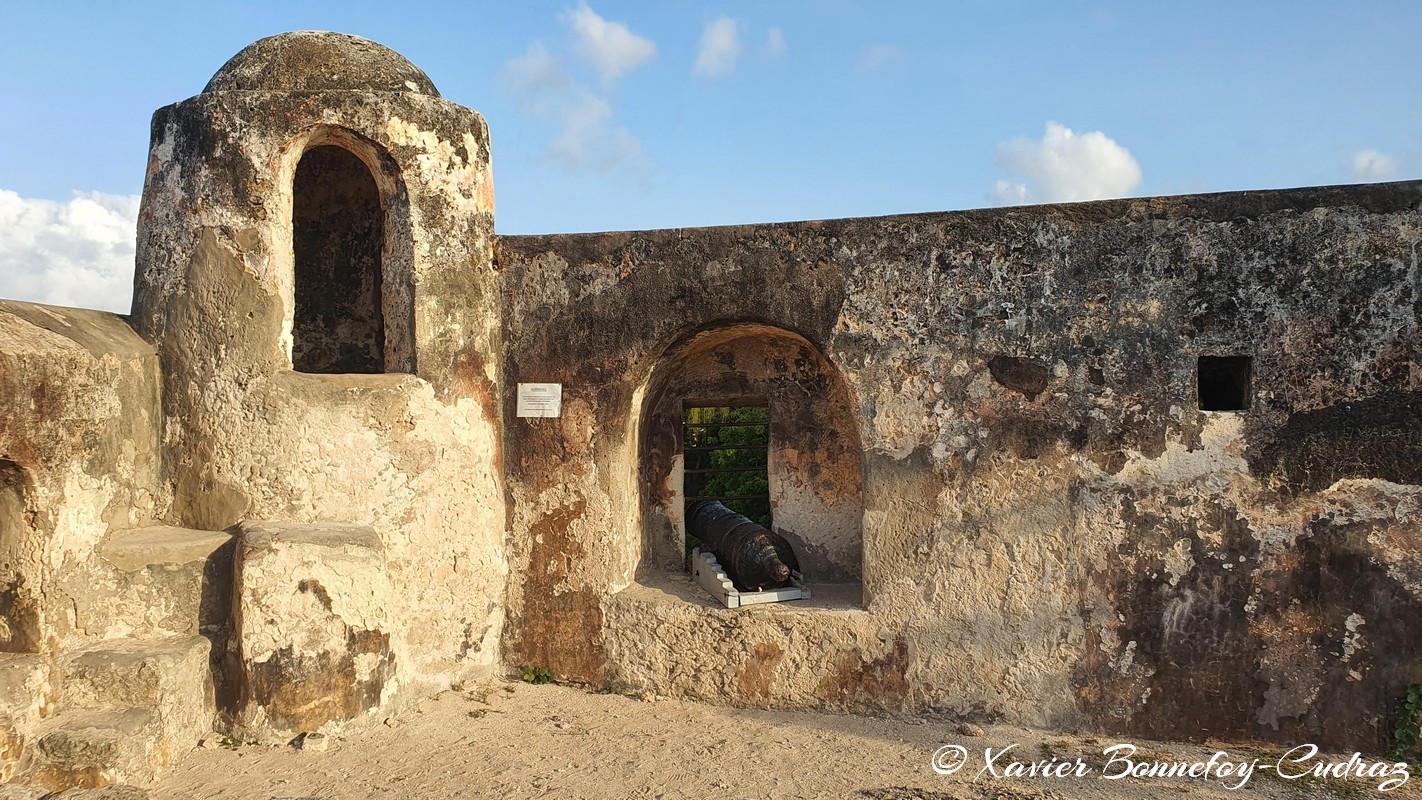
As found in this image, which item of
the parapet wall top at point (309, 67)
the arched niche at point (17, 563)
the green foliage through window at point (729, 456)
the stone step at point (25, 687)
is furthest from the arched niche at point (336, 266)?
the green foliage through window at point (729, 456)

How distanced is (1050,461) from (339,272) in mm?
5141

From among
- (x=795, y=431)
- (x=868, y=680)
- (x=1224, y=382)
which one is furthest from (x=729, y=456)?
(x=1224, y=382)

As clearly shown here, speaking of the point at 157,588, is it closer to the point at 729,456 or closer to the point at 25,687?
the point at 25,687

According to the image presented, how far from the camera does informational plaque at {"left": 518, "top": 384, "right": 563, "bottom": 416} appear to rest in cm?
588

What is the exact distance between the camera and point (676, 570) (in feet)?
21.9

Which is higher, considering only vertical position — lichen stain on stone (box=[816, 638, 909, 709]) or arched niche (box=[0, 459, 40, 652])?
arched niche (box=[0, 459, 40, 652])

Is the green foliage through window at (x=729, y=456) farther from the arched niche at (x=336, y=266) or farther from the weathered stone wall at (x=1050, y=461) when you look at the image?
the weathered stone wall at (x=1050, y=461)

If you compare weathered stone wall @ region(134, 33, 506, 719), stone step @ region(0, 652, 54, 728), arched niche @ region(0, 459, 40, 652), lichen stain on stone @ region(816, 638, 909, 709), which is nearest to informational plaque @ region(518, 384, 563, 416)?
weathered stone wall @ region(134, 33, 506, 719)

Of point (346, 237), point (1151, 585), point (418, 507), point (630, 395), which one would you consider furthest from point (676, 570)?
point (346, 237)

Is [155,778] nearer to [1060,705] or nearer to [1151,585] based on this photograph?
[1060,705]

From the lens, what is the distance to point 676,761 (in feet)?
16.2

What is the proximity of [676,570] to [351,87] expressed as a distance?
3.66 meters

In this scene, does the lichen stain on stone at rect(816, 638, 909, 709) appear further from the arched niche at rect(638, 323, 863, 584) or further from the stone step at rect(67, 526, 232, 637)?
the stone step at rect(67, 526, 232, 637)

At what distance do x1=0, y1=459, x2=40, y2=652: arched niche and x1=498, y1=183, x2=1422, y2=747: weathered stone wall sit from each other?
7.85ft
